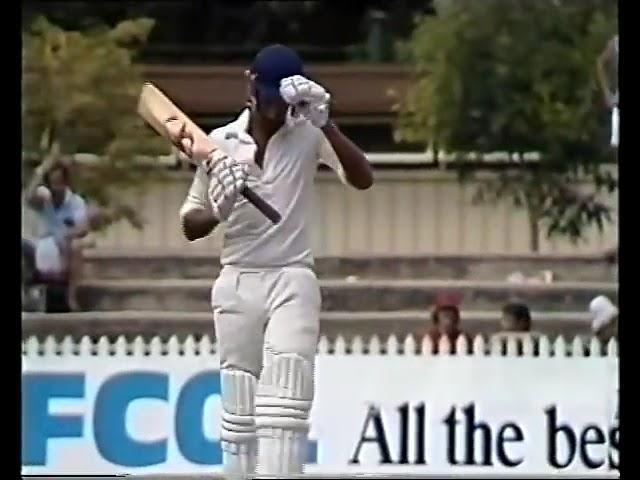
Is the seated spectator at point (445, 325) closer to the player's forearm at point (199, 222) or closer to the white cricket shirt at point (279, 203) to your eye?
the white cricket shirt at point (279, 203)

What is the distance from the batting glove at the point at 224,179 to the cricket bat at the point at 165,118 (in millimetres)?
44

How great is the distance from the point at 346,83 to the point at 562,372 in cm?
149

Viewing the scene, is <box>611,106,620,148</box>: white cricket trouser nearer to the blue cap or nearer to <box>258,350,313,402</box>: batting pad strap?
the blue cap

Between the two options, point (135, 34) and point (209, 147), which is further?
point (135, 34)

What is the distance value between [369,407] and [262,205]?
3.74 feet

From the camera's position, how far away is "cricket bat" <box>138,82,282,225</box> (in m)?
5.75

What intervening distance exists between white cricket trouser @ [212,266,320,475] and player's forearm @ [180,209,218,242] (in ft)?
0.57

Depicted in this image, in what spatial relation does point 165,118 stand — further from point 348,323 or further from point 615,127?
point 615,127

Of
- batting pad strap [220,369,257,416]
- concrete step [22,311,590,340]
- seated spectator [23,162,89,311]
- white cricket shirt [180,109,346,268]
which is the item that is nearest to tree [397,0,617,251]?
concrete step [22,311,590,340]

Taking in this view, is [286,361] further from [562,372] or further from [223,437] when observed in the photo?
[562,372]

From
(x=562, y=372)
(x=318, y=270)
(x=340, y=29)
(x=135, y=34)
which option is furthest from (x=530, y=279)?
(x=135, y=34)

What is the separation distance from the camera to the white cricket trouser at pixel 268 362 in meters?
5.71

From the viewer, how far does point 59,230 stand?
6.45m
